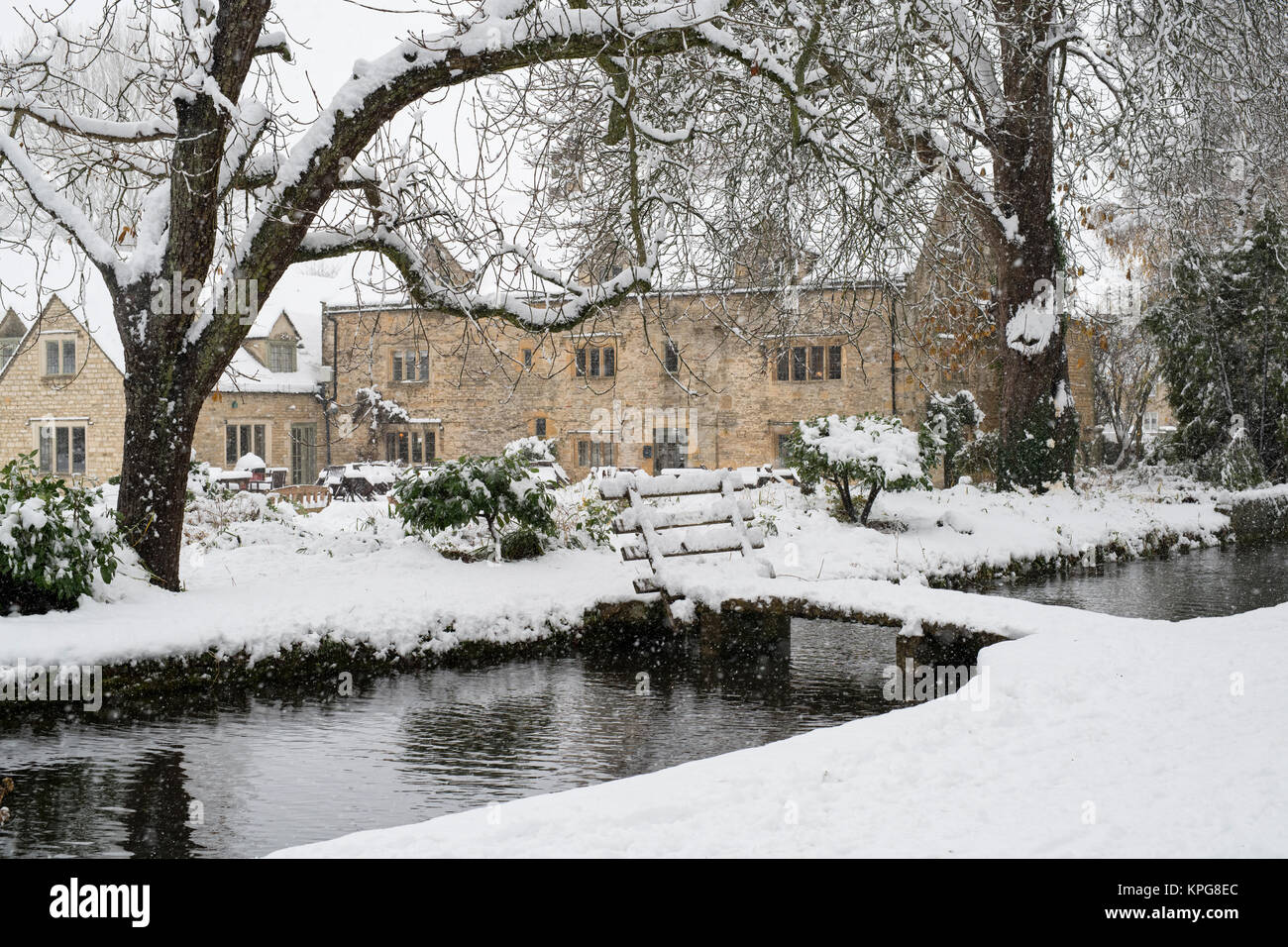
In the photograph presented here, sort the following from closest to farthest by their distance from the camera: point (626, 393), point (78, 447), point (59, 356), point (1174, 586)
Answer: point (1174, 586) < point (78, 447) < point (59, 356) < point (626, 393)

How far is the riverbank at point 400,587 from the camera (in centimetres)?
764

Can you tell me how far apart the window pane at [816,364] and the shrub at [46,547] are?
26.6 meters

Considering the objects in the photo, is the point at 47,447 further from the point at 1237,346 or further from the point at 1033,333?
the point at 1237,346

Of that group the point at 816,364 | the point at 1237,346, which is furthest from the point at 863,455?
the point at 816,364

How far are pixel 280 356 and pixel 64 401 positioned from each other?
7003 millimetres

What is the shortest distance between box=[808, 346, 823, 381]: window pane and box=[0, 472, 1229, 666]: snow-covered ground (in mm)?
15921

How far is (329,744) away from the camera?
650cm

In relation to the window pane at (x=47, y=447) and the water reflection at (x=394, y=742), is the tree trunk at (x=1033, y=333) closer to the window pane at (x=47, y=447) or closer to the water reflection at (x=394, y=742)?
the water reflection at (x=394, y=742)

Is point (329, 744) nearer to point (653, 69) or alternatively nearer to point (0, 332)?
point (653, 69)

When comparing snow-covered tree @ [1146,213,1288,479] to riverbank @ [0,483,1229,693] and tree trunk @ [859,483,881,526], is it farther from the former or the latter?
tree trunk @ [859,483,881,526]

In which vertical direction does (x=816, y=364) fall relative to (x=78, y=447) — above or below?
above

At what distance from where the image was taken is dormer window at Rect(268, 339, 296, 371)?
35562mm

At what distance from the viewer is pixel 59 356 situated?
32406 millimetres
